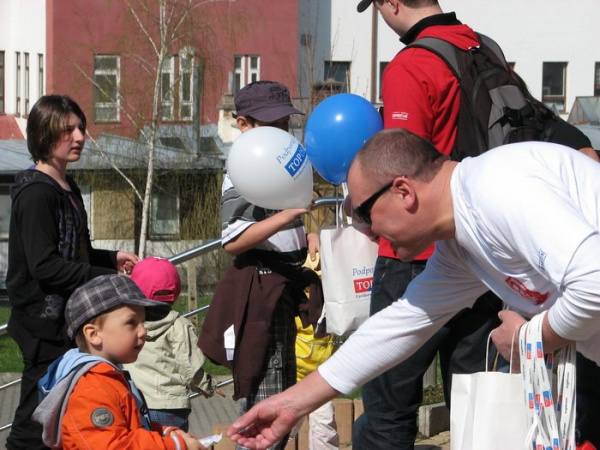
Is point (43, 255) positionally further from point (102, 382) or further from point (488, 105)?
point (488, 105)

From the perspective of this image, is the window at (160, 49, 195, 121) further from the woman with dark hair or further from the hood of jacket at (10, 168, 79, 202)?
the hood of jacket at (10, 168, 79, 202)

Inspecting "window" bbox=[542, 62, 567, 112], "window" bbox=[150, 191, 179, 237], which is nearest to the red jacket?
"window" bbox=[150, 191, 179, 237]

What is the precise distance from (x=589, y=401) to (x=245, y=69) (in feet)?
112

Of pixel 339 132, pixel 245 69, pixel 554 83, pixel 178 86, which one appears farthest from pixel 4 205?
pixel 339 132

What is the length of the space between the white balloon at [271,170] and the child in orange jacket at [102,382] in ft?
2.69

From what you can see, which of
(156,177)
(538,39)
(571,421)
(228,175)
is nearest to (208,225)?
(156,177)

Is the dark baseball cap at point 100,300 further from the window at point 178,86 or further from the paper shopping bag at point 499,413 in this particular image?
the window at point 178,86

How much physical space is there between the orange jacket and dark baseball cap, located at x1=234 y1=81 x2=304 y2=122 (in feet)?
5.87

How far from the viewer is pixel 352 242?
4.96 meters

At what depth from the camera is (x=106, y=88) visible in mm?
32188

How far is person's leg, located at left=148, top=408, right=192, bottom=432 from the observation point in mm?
5484

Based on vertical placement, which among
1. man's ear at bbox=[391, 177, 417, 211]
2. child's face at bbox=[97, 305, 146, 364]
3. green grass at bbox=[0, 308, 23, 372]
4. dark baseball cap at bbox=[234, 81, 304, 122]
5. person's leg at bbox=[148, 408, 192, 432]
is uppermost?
dark baseball cap at bbox=[234, 81, 304, 122]

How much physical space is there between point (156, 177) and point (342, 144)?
2803cm

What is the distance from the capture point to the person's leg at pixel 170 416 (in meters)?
5.48
